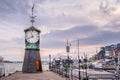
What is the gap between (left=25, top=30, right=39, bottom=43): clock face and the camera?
156 ft

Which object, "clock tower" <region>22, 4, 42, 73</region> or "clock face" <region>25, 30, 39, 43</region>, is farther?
"clock face" <region>25, 30, 39, 43</region>

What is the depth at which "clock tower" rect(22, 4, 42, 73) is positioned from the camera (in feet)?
154

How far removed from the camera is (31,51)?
47469mm

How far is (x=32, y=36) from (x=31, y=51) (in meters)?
2.70

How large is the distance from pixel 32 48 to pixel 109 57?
135436 millimetres

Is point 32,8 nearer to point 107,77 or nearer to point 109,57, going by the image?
point 107,77

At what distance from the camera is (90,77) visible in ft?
147

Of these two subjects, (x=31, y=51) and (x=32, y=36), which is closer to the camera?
(x=31, y=51)

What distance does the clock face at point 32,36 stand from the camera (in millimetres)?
47681

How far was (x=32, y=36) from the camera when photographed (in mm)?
48156

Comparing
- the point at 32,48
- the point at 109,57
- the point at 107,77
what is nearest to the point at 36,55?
the point at 32,48

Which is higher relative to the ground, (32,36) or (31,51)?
(32,36)

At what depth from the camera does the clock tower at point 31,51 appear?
154ft

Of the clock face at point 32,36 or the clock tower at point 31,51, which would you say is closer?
the clock tower at point 31,51
